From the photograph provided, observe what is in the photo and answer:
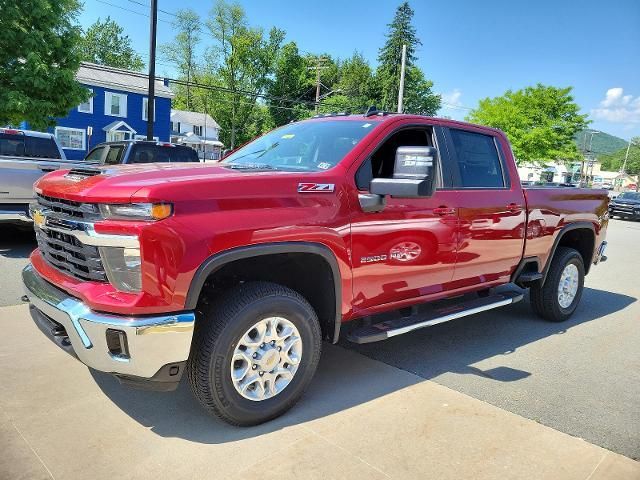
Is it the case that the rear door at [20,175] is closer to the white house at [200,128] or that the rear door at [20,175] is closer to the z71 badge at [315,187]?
the z71 badge at [315,187]

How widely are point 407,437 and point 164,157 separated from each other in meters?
8.16

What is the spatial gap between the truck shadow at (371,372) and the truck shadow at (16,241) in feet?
16.2

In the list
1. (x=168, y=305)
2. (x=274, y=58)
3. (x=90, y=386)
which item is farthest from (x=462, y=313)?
(x=274, y=58)

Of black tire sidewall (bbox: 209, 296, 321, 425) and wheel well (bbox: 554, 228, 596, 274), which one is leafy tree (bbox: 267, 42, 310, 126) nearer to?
→ wheel well (bbox: 554, 228, 596, 274)

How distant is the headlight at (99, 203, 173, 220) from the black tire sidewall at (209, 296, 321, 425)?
72cm

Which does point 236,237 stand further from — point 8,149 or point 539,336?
point 8,149

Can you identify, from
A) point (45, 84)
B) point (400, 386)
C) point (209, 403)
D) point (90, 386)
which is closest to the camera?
point (209, 403)

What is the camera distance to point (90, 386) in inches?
142

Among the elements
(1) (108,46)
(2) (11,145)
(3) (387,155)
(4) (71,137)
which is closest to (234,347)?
(3) (387,155)

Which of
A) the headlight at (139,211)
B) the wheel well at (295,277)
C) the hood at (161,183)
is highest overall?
the hood at (161,183)

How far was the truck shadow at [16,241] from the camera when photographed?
7.71 m

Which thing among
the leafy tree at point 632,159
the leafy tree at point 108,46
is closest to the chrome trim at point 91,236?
the leafy tree at point 108,46

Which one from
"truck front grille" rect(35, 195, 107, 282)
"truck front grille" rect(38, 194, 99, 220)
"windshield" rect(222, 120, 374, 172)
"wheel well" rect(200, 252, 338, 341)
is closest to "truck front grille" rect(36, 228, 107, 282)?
"truck front grille" rect(35, 195, 107, 282)

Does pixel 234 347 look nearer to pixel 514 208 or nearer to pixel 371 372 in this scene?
pixel 371 372
